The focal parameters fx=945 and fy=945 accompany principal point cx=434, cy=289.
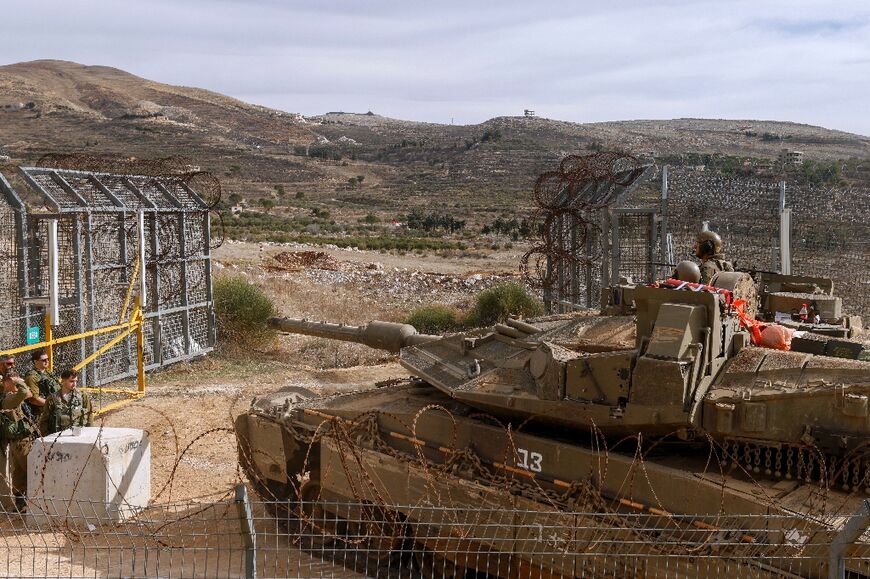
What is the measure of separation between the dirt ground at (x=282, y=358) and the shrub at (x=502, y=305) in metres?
2.00

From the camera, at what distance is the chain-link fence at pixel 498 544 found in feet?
19.3

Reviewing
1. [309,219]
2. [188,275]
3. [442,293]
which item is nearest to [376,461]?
[188,275]

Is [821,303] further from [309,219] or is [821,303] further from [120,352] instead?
[309,219]

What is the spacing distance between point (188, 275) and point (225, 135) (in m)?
72.6

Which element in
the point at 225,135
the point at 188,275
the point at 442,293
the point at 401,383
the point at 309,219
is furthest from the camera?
the point at 225,135

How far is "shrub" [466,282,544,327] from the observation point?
71.9 feet

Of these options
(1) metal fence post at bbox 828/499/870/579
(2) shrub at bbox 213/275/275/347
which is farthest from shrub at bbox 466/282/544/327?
(1) metal fence post at bbox 828/499/870/579

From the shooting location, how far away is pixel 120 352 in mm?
15883

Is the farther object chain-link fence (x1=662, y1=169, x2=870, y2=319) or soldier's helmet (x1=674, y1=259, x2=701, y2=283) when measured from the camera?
chain-link fence (x1=662, y1=169, x2=870, y2=319)

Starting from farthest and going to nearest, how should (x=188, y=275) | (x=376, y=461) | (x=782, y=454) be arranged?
1. (x=188, y=275)
2. (x=376, y=461)
3. (x=782, y=454)

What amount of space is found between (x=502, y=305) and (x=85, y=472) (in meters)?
13.7

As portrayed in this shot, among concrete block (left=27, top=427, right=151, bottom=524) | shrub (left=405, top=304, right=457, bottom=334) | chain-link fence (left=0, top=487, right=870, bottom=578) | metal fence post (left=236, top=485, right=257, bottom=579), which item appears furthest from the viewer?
shrub (left=405, top=304, right=457, bottom=334)

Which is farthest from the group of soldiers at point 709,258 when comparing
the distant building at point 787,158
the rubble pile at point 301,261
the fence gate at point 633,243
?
the rubble pile at point 301,261

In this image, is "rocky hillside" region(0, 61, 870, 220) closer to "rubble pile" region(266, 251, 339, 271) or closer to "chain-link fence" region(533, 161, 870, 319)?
"rubble pile" region(266, 251, 339, 271)
